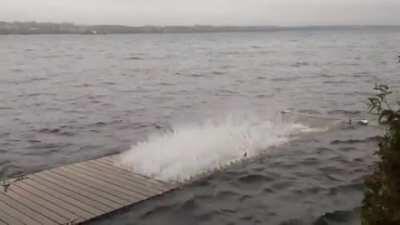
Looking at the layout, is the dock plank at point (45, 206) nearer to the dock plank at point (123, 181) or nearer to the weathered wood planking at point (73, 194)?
the weathered wood planking at point (73, 194)

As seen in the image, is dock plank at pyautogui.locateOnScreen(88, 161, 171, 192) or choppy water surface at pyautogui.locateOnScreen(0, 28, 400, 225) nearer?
choppy water surface at pyautogui.locateOnScreen(0, 28, 400, 225)

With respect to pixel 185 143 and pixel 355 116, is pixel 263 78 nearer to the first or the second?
pixel 355 116

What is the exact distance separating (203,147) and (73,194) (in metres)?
5.76

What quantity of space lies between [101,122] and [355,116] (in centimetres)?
1461

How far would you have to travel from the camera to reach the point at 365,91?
128 feet

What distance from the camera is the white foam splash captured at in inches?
608

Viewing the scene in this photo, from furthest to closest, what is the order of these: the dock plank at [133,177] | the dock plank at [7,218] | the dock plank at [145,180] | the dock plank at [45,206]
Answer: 1. the dock plank at [145,180]
2. the dock plank at [133,177]
3. the dock plank at [45,206]
4. the dock plank at [7,218]

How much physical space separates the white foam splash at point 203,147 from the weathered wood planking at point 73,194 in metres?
0.83

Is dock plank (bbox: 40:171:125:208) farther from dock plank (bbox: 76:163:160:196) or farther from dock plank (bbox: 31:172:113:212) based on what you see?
dock plank (bbox: 76:163:160:196)

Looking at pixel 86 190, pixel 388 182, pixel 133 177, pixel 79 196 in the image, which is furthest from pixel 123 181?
pixel 388 182

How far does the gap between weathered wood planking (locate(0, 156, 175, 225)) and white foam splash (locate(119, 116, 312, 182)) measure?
834 millimetres

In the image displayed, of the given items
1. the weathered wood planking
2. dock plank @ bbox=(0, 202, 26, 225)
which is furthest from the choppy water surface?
dock plank @ bbox=(0, 202, 26, 225)

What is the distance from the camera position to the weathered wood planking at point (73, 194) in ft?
38.7

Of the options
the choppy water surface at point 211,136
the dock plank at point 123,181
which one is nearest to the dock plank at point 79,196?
the choppy water surface at point 211,136
